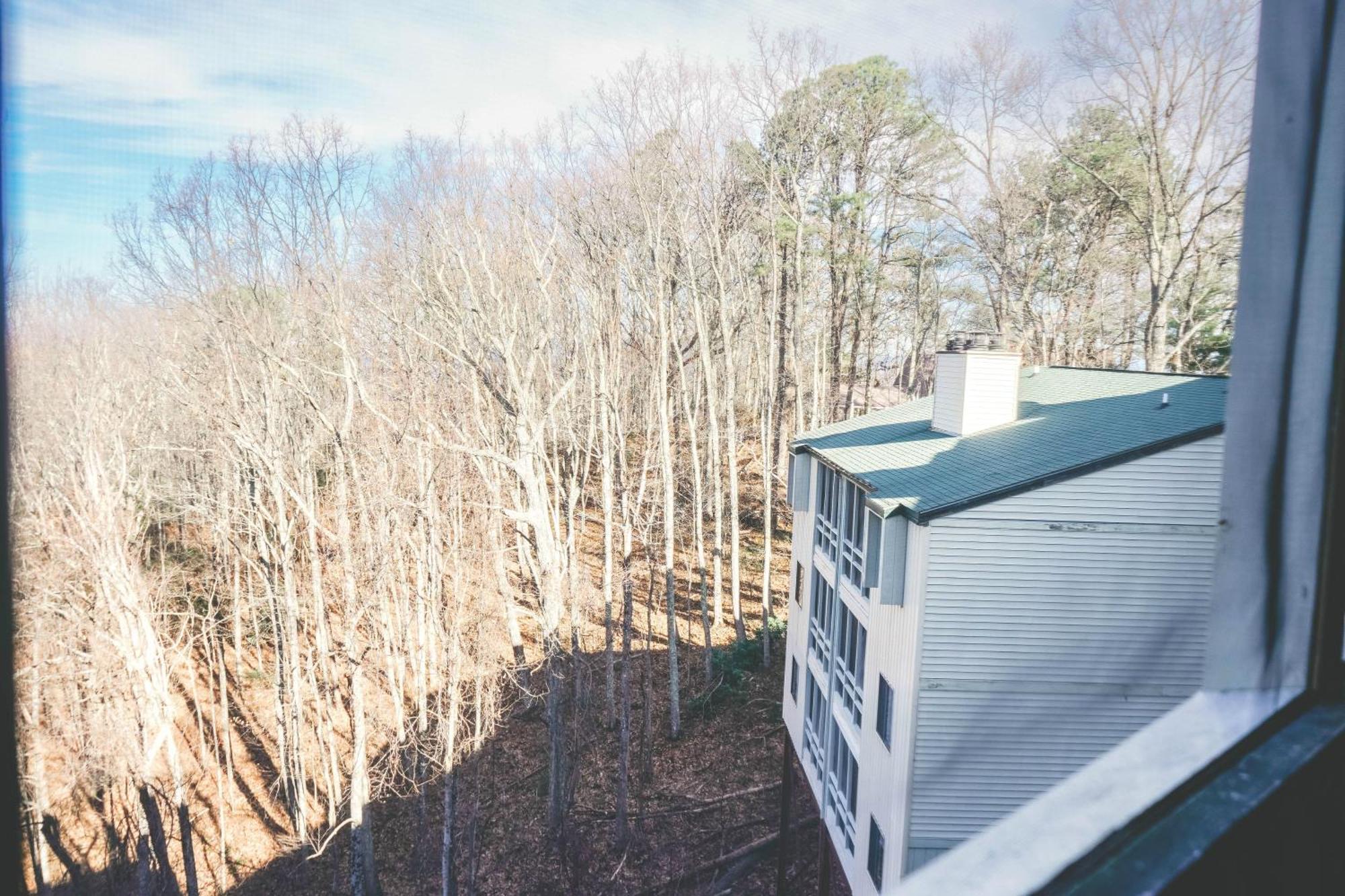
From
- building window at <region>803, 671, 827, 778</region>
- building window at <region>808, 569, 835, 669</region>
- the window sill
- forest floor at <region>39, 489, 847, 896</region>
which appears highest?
the window sill

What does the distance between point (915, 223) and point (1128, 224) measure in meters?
9.54

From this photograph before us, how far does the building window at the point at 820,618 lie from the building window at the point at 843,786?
2.91 ft

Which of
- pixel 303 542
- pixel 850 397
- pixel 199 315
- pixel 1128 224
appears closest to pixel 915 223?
pixel 850 397

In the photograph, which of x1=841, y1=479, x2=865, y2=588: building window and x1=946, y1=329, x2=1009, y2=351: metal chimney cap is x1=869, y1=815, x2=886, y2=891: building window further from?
x1=946, y1=329, x2=1009, y2=351: metal chimney cap

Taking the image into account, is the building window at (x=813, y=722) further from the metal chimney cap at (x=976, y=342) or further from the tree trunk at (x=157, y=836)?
the tree trunk at (x=157, y=836)

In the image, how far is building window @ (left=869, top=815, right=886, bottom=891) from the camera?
5.74 metres

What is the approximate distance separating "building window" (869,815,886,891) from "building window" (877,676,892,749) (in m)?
0.68

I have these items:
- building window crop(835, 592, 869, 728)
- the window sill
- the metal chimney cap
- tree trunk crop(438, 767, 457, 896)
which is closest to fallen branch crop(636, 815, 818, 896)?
tree trunk crop(438, 767, 457, 896)

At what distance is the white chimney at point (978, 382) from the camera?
279 inches

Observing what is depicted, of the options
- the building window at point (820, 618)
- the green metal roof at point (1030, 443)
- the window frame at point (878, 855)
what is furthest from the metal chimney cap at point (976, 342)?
the window frame at point (878, 855)

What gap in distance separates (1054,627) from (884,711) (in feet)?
11.8

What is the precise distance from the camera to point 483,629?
13.0 meters

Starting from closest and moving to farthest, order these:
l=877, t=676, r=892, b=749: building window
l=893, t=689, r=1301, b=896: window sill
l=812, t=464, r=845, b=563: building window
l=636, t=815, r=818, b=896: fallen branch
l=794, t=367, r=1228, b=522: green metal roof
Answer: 1. l=893, t=689, r=1301, b=896: window sill
2. l=794, t=367, r=1228, b=522: green metal roof
3. l=877, t=676, r=892, b=749: building window
4. l=812, t=464, r=845, b=563: building window
5. l=636, t=815, r=818, b=896: fallen branch

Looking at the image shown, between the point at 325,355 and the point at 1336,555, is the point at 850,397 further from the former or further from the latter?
the point at 1336,555
